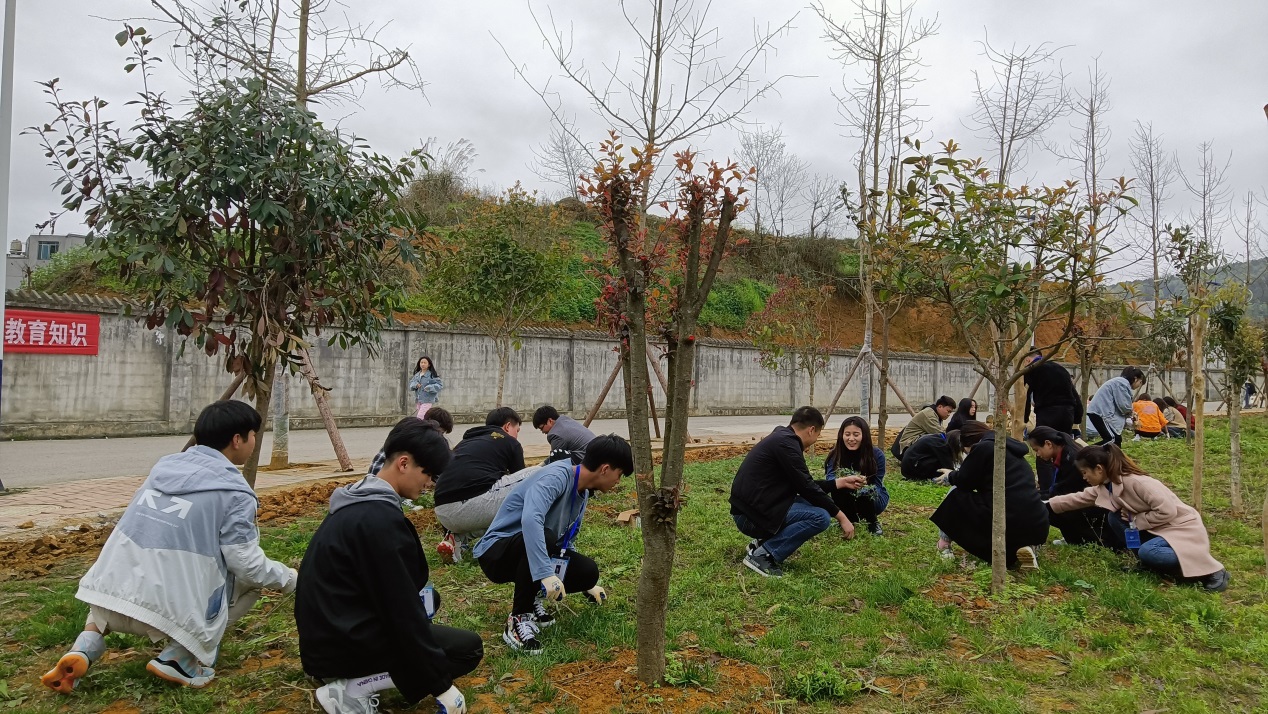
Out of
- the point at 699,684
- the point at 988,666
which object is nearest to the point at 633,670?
the point at 699,684

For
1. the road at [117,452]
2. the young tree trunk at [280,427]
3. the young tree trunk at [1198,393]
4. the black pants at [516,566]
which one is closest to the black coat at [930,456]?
the young tree trunk at [1198,393]

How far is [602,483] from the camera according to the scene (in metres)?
4.27

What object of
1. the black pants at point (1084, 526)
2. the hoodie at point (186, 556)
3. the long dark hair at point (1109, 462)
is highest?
the long dark hair at point (1109, 462)

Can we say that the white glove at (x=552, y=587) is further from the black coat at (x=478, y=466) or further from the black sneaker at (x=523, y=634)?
the black coat at (x=478, y=466)

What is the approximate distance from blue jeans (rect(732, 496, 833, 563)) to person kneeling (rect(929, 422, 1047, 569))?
3.17 ft

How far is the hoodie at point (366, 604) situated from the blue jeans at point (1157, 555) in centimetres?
501

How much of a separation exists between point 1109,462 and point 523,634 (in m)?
4.34

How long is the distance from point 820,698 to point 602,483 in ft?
5.00

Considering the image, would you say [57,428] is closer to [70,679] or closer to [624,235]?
[70,679]

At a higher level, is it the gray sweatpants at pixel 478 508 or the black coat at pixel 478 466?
the black coat at pixel 478 466

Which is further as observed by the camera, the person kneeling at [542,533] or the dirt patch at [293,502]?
the dirt patch at [293,502]

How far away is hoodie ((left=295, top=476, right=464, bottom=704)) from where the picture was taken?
298cm

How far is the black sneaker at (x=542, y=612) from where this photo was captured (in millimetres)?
4320

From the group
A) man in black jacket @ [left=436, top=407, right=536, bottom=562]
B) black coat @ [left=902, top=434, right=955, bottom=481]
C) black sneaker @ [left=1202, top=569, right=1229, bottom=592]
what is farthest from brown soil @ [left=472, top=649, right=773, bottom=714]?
black coat @ [left=902, top=434, right=955, bottom=481]
